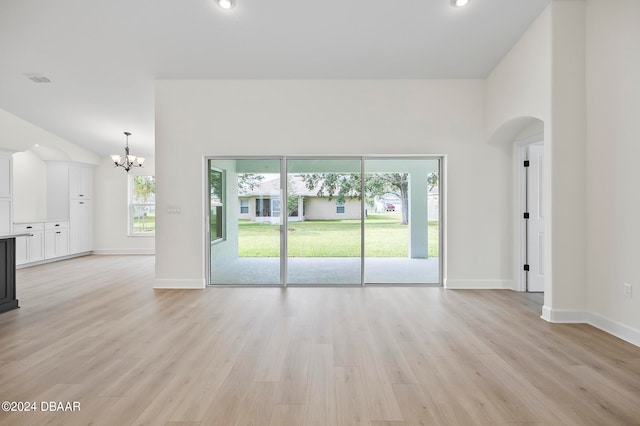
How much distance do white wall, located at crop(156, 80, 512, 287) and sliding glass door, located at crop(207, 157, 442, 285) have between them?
0.25m

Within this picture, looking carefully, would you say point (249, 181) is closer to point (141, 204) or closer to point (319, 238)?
point (319, 238)

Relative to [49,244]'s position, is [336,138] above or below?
above

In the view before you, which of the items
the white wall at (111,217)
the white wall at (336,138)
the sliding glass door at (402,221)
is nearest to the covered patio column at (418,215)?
the sliding glass door at (402,221)

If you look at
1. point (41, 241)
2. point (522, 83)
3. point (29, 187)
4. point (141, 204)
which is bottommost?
point (41, 241)

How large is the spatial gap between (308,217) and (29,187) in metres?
6.98

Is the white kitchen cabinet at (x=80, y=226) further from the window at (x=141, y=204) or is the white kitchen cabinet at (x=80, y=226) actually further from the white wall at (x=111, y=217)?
the window at (x=141, y=204)

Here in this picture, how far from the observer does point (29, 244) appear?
7.30 meters

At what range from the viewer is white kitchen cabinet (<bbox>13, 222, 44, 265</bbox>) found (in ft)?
23.3

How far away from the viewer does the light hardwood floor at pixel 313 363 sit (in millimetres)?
2090

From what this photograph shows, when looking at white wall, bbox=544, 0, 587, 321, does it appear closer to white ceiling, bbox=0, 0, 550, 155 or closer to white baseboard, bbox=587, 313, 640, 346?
white baseboard, bbox=587, 313, 640, 346

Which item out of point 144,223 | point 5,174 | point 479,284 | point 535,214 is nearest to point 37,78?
point 5,174

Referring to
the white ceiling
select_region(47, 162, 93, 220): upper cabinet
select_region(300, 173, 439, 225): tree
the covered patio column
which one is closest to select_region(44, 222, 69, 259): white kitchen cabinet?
select_region(47, 162, 93, 220): upper cabinet

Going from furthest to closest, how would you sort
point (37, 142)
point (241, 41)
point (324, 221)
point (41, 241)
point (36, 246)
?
point (41, 241) < point (36, 246) < point (37, 142) < point (324, 221) < point (241, 41)

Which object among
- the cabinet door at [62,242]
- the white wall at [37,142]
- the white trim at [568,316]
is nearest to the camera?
the white trim at [568,316]
